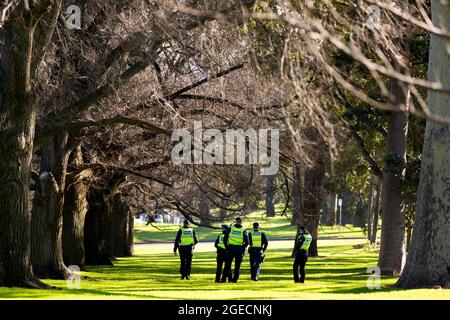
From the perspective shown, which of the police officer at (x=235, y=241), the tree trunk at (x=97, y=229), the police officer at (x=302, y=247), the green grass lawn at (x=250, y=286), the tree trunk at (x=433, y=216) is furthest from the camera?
the tree trunk at (x=97, y=229)

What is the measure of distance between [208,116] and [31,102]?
6361mm

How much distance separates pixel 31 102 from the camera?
19797 millimetres

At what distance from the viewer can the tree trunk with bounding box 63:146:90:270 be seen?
31.8m

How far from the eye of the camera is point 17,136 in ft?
65.0

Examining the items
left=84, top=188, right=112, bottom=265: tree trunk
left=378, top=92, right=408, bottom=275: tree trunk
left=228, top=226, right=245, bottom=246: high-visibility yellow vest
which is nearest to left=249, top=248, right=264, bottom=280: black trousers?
left=228, top=226, right=245, bottom=246: high-visibility yellow vest

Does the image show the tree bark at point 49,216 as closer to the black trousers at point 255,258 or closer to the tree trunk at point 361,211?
the black trousers at point 255,258

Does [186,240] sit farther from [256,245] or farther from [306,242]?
[306,242]

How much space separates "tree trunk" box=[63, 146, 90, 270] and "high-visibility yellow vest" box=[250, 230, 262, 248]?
256 inches

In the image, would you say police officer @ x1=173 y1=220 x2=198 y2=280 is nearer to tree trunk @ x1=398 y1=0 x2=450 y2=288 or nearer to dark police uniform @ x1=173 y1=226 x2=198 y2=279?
dark police uniform @ x1=173 y1=226 x2=198 y2=279

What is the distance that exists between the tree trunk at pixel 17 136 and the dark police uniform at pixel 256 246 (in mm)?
8155

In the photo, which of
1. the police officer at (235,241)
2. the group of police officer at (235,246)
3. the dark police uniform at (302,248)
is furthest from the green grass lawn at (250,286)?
the police officer at (235,241)

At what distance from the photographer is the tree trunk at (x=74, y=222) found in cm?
3178

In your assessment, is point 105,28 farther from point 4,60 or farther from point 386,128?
point 386,128
